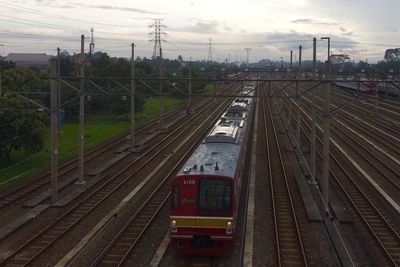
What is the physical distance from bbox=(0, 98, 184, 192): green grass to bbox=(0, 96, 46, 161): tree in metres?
1.16

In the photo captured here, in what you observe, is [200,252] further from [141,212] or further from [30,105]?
[30,105]

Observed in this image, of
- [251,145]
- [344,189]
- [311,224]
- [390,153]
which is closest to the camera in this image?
[311,224]

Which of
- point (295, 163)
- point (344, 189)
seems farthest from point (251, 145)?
point (344, 189)

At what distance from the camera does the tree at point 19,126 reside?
2538 cm

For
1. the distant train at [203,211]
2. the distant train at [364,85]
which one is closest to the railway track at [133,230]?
the distant train at [203,211]

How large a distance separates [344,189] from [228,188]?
1043cm

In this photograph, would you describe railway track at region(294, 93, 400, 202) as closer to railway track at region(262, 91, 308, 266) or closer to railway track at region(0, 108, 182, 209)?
railway track at region(262, 91, 308, 266)

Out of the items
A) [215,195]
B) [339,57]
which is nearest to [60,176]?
[215,195]

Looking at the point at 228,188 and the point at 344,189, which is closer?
the point at 228,188

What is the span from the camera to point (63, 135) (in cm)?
3959

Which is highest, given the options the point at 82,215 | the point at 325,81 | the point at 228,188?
the point at 325,81

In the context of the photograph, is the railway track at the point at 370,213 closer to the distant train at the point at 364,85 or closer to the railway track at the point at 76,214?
the distant train at the point at 364,85

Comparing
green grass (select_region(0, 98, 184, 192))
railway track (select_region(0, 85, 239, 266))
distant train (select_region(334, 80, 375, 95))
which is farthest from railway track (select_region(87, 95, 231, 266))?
distant train (select_region(334, 80, 375, 95))

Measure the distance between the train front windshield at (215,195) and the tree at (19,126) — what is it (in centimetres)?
1504
